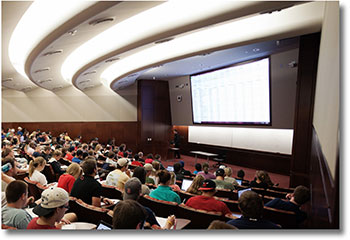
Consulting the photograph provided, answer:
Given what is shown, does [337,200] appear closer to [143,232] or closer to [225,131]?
[143,232]

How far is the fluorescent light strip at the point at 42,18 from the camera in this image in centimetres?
473

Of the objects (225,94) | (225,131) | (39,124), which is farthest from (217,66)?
(39,124)

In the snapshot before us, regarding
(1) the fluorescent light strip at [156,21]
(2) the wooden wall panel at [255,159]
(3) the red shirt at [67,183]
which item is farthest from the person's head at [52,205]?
(2) the wooden wall panel at [255,159]

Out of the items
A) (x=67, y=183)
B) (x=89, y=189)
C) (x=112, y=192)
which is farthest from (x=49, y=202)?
(x=67, y=183)

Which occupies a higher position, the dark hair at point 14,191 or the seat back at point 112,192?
the dark hair at point 14,191

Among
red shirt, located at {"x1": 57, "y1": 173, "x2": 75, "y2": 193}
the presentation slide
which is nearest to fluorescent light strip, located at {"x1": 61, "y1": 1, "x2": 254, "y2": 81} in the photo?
red shirt, located at {"x1": 57, "y1": 173, "x2": 75, "y2": 193}

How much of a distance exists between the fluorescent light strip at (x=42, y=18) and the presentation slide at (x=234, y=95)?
24.6 feet

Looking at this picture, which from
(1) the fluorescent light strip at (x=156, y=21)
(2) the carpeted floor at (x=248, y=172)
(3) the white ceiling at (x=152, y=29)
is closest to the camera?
(3) the white ceiling at (x=152, y=29)

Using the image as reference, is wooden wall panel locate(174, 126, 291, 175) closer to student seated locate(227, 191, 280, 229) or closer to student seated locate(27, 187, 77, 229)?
student seated locate(227, 191, 280, 229)

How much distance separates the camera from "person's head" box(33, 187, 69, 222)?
2.32 metres

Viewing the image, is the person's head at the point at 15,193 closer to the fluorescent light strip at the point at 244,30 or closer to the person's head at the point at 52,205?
the person's head at the point at 52,205

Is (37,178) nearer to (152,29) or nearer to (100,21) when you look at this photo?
(100,21)

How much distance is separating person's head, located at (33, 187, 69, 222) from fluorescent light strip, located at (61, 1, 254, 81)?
3950mm

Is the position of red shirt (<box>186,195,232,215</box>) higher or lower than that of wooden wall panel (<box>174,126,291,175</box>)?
higher
